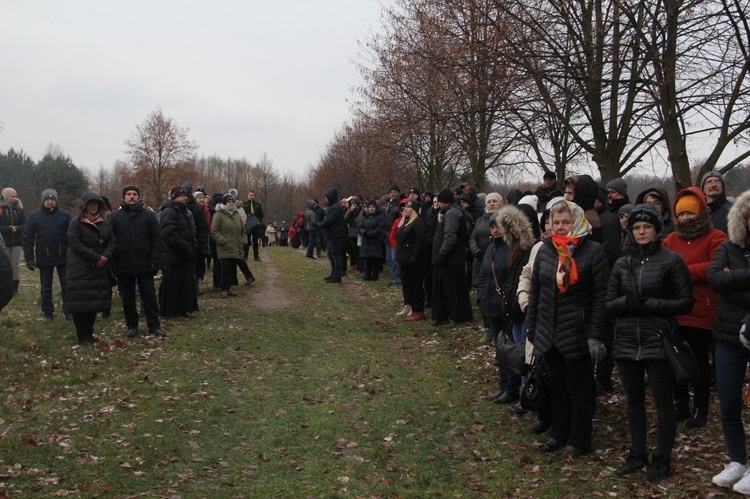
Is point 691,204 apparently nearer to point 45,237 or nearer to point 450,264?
point 450,264

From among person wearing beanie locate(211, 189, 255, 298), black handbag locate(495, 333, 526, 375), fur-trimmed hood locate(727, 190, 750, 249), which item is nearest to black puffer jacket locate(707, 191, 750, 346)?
fur-trimmed hood locate(727, 190, 750, 249)

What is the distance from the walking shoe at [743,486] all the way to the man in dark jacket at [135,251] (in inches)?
346

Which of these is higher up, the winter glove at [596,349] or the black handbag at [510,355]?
the winter glove at [596,349]

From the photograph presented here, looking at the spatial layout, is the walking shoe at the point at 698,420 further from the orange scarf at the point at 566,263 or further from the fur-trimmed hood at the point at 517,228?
the fur-trimmed hood at the point at 517,228

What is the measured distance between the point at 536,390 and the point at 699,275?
2007 millimetres

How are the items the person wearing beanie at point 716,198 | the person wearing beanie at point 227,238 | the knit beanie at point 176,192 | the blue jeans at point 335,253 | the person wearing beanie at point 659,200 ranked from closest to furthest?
the person wearing beanie at point 716,198
the person wearing beanie at point 659,200
the knit beanie at point 176,192
the person wearing beanie at point 227,238
the blue jeans at point 335,253

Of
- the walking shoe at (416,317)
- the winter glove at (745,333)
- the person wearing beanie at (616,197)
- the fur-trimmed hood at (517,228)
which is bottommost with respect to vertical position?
the walking shoe at (416,317)

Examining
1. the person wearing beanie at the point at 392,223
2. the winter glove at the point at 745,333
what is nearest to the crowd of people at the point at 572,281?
the winter glove at the point at 745,333

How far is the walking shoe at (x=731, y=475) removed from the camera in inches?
219

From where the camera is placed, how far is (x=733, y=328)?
5457mm

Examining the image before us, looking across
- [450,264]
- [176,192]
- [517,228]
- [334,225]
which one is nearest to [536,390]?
[517,228]

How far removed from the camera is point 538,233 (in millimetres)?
8711

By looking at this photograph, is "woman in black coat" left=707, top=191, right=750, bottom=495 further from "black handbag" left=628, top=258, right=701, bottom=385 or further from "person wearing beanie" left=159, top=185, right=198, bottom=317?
"person wearing beanie" left=159, top=185, right=198, bottom=317

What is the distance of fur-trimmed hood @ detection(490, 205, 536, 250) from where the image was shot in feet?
25.7
